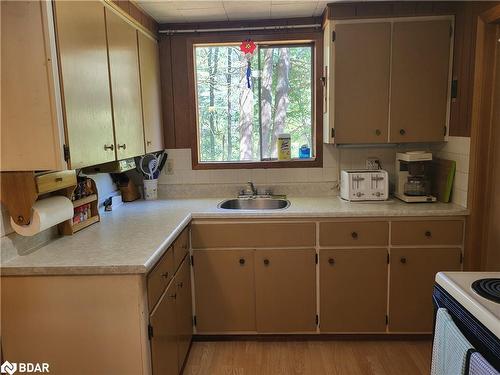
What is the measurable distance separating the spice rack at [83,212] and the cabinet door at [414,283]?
1933 mm

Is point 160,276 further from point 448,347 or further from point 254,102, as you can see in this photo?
point 254,102

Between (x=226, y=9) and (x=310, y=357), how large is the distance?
8.04ft

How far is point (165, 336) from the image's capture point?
199cm

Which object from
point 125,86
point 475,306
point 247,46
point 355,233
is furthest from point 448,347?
point 247,46

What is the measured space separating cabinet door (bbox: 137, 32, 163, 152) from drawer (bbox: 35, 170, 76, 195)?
80 cm

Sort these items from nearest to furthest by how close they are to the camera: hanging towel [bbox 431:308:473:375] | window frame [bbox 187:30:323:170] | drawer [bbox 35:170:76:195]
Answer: hanging towel [bbox 431:308:473:375] < drawer [bbox 35:170:76:195] < window frame [bbox 187:30:323:170]

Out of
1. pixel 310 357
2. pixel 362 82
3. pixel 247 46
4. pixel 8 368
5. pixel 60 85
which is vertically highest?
pixel 247 46

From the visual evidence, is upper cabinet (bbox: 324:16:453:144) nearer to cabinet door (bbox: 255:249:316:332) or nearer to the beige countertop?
the beige countertop

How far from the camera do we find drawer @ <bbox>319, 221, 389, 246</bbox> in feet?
8.58

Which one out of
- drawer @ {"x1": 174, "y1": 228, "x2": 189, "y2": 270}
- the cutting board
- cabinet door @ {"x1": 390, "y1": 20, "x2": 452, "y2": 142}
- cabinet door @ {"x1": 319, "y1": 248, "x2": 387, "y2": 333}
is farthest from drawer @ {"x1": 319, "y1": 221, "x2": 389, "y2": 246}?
drawer @ {"x1": 174, "y1": 228, "x2": 189, "y2": 270}

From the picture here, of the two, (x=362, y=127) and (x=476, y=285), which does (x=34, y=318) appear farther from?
(x=362, y=127)

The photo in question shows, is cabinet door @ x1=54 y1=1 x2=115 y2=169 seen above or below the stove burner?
above

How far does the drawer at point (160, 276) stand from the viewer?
5.80 feet

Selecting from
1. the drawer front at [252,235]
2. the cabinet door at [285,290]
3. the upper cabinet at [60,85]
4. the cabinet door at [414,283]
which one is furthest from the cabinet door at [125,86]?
the cabinet door at [414,283]
